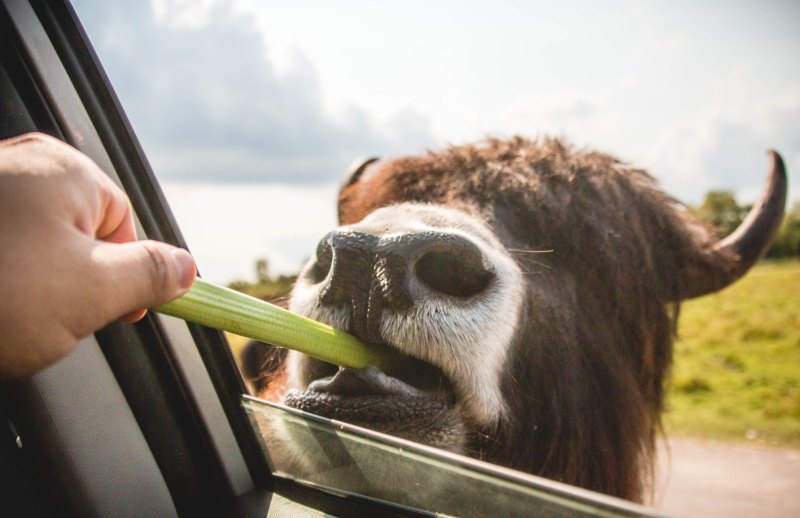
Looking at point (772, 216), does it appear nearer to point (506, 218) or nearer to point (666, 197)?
point (666, 197)

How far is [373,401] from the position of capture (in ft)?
5.47

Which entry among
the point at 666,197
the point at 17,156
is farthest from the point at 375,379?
the point at 666,197

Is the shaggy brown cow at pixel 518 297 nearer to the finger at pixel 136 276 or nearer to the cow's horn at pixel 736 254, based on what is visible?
the cow's horn at pixel 736 254

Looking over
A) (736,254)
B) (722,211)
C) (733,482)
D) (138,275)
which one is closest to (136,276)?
(138,275)

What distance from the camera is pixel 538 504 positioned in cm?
103

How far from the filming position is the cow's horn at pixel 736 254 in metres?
3.49

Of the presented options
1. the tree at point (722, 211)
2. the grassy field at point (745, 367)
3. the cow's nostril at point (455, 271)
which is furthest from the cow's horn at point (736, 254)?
the grassy field at point (745, 367)

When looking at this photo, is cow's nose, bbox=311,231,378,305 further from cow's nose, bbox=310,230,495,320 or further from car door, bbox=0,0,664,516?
car door, bbox=0,0,664,516

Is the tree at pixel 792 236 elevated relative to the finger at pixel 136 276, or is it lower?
lower

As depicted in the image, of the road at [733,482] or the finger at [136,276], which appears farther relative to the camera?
the road at [733,482]

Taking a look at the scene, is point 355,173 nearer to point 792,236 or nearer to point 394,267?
point 394,267

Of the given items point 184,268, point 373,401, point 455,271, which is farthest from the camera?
point 455,271

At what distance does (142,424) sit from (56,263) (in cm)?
84

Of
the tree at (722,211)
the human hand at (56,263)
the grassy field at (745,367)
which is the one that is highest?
the human hand at (56,263)
